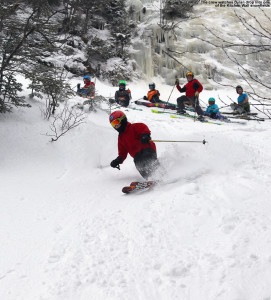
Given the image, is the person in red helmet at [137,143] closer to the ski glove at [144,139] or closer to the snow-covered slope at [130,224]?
the ski glove at [144,139]

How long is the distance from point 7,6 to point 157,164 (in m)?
4.34

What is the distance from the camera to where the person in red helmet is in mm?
4660

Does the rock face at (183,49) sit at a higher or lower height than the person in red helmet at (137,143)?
higher

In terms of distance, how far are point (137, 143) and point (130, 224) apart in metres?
2.10

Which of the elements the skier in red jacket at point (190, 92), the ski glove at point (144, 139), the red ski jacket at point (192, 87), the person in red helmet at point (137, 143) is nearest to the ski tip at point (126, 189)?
the person in red helmet at point (137, 143)

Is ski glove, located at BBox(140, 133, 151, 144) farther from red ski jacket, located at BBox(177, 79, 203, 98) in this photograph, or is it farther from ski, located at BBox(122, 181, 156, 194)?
red ski jacket, located at BBox(177, 79, 203, 98)

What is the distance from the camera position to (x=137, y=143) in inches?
190

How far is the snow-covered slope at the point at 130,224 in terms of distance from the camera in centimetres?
200

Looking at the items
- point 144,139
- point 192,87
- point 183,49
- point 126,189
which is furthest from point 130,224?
point 183,49

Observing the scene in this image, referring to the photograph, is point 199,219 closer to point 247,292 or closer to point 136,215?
point 136,215

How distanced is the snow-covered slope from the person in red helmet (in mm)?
373

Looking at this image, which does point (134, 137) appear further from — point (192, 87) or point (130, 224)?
point (192, 87)

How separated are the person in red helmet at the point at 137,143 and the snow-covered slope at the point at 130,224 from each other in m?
0.37

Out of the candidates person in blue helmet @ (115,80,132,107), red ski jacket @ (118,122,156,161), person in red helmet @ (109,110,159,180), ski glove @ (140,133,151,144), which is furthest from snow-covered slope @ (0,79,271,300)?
person in blue helmet @ (115,80,132,107)
